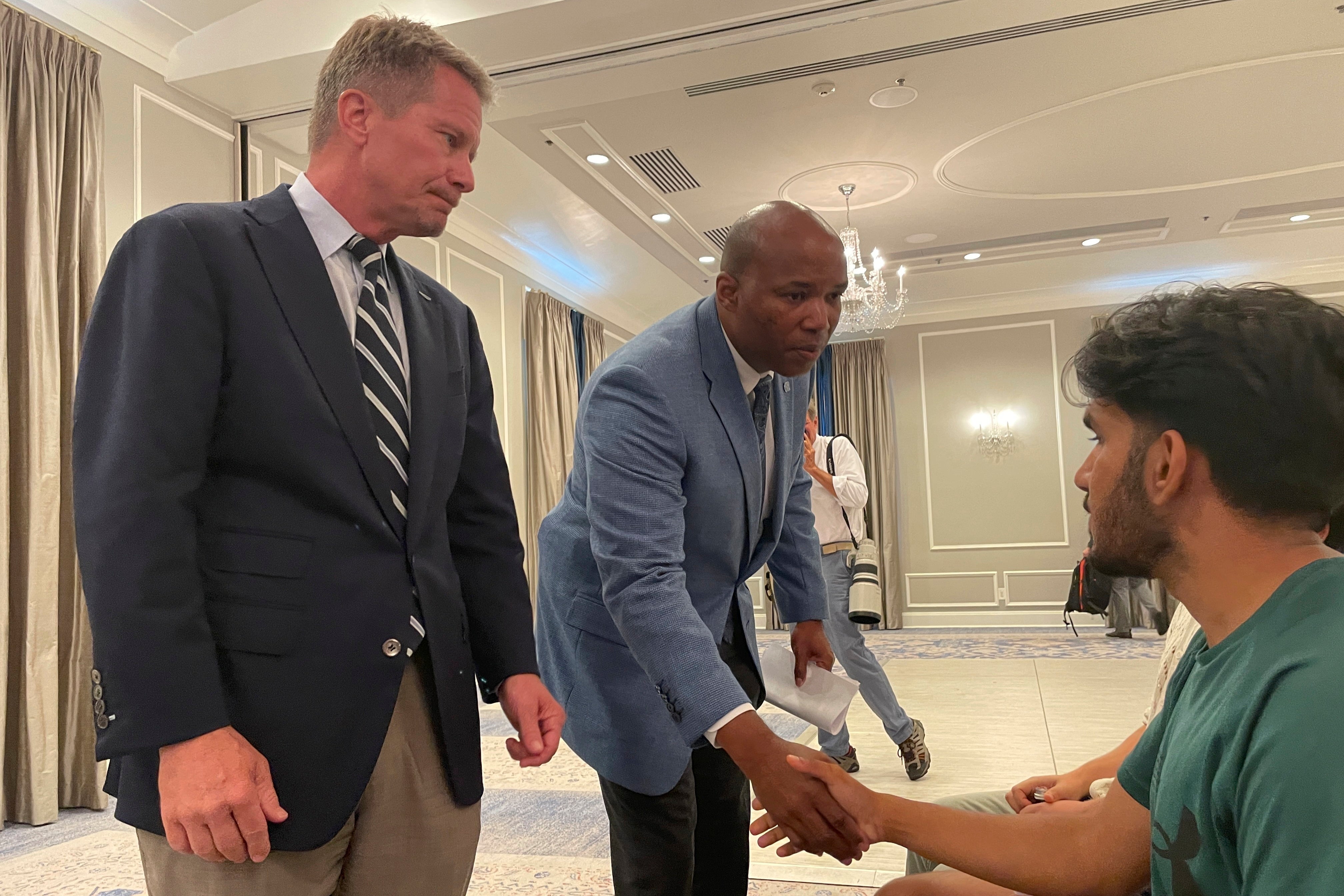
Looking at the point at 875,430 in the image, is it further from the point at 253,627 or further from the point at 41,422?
the point at 253,627

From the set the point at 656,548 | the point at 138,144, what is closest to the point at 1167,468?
the point at 656,548

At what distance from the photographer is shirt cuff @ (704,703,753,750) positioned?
134 cm

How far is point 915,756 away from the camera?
149 inches

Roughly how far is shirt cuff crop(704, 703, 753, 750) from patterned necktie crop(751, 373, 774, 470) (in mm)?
524

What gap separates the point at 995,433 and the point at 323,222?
986cm

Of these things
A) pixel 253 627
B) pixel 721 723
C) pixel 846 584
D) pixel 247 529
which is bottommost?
pixel 846 584

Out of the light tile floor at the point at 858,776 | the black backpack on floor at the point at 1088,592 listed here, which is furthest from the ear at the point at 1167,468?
the black backpack on floor at the point at 1088,592

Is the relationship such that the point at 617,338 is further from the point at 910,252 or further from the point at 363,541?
the point at 363,541

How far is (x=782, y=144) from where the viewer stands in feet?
19.1

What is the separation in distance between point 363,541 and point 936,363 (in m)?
10.0

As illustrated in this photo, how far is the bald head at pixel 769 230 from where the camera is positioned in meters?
1.62

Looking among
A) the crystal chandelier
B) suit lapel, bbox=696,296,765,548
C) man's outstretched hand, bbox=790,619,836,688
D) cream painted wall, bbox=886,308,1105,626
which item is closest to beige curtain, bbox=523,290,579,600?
the crystal chandelier

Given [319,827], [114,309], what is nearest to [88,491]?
[114,309]

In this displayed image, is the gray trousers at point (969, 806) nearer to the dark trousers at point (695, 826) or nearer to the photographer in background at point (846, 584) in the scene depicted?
the dark trousers at point (695, 826)
